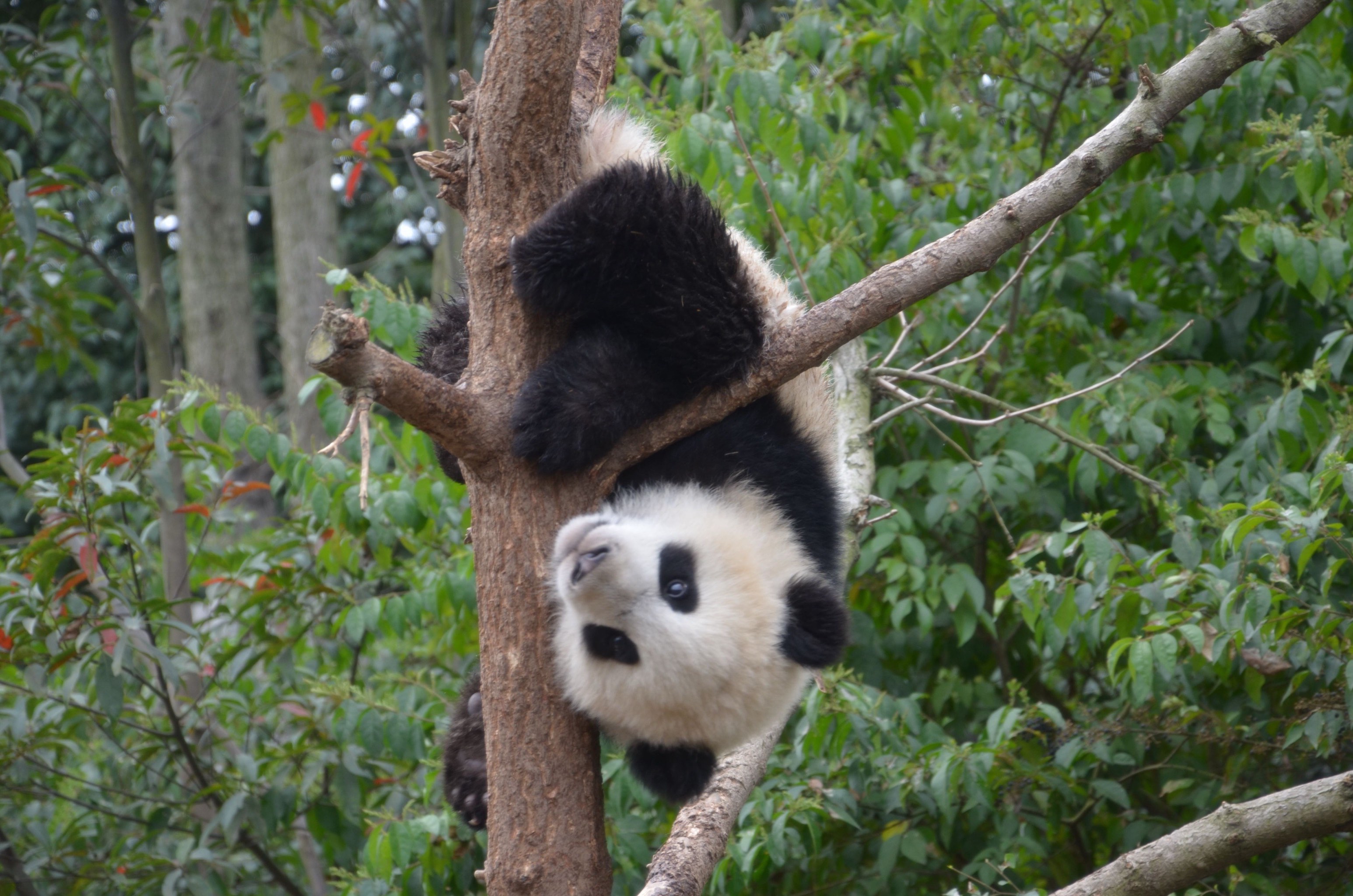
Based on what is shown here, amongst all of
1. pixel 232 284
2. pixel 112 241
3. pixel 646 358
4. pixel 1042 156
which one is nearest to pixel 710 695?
pixel 646 358

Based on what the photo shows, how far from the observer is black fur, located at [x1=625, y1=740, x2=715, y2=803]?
2611 millimetres

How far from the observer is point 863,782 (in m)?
3.49

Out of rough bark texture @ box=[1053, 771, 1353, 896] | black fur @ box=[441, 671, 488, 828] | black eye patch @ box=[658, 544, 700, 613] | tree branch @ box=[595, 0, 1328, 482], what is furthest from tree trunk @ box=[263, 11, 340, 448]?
rough bark texture @ box=[1053, 771, 1353, 896]

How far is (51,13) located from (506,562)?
3.95 meters

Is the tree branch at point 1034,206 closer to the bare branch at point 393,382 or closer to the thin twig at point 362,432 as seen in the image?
the bare branch at point 393,382

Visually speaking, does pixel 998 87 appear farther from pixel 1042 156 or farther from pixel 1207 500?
pixel 1207 500

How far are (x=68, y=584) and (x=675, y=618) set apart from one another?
2.45 m

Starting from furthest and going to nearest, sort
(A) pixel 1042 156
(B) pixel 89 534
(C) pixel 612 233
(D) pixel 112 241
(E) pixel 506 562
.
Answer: (D) pixel 112 241 < (A) pixel 1042 156 < (B) pixel 89 534 < (C) pixel 612 233 < (E) pixel 506 562

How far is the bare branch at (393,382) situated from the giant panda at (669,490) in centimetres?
13

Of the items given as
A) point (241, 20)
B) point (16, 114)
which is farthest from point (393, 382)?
point (241, 20)

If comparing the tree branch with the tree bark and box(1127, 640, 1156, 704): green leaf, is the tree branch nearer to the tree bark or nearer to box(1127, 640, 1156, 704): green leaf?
box(1127, 640, 1156, 704): green leaf

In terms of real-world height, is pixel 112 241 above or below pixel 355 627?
above

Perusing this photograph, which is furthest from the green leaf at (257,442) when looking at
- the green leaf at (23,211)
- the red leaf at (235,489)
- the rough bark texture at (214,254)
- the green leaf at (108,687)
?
the rough bark texture at (214,254)

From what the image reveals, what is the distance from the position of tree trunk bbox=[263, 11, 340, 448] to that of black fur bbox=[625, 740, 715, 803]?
6752 millimetres
